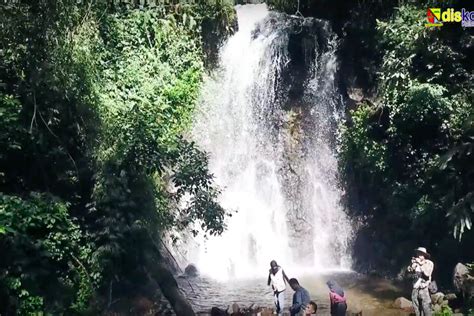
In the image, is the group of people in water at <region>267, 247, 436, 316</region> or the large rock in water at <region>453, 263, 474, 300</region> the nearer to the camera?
the group of people in water at <region>267, 247, 436, 316</region>

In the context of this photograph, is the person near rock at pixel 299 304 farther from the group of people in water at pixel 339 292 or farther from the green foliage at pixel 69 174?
the green foliage at pixel 69 174

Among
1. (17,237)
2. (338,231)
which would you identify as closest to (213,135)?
(338,231)

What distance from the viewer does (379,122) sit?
1529 centimetres

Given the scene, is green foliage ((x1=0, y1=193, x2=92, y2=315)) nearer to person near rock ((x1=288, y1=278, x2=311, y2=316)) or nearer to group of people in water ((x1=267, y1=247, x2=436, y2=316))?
group of people in water ((x1=267, y1=247, x2=436, y2=316))

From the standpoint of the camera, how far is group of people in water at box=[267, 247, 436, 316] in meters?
8.41

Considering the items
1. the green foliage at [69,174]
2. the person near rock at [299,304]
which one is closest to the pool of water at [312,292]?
the green foliage at [69,174]

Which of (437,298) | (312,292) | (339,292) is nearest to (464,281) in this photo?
(437,298)

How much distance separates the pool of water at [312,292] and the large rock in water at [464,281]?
1.40m

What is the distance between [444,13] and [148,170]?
852 cm

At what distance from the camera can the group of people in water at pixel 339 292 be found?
8.41 meters

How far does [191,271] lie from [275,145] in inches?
242

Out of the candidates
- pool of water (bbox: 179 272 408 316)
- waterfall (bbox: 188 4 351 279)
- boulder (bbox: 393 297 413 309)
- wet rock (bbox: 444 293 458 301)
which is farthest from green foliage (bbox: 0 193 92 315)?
wet rock (bbox: 444 293 458 301)

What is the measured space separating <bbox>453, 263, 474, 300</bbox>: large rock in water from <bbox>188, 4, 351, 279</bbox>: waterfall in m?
6.03

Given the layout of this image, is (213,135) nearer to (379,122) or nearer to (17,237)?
(379,122)
